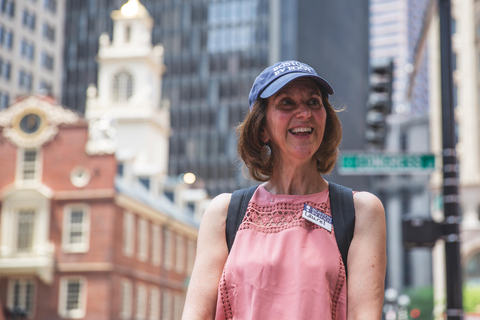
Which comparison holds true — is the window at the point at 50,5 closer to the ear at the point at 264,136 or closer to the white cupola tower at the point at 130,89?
the white cupola tower at the point at 130,89

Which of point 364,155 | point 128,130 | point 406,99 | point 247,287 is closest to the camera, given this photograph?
point 247,287

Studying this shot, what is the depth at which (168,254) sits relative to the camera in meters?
51.4

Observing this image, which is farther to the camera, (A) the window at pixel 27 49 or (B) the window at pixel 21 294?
(A) the window at pixel 27 49

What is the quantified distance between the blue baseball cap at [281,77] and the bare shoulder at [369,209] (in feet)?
1.37

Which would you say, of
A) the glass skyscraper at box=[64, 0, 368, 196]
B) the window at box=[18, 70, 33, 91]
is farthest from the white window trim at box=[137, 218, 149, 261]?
the glass skyscraper at box=[64, 0, 368, 196]

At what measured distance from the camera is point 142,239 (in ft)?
154

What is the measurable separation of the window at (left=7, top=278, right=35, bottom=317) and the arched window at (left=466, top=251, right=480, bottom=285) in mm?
31251

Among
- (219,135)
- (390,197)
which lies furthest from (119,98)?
(390,197)

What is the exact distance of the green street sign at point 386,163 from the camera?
1143cm

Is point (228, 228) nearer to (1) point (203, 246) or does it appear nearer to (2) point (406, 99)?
(1) point (203, 246)

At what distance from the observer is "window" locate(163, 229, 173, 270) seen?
167 feet

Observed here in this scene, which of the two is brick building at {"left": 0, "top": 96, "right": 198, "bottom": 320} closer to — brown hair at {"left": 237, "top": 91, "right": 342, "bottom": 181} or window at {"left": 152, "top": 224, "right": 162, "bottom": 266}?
window at {"left": 152, "top": 224, "right": 162, "bottom": 266}

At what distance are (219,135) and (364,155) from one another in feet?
275

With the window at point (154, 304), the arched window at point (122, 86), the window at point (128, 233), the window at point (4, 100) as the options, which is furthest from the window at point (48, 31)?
the window at point (154, 304)
